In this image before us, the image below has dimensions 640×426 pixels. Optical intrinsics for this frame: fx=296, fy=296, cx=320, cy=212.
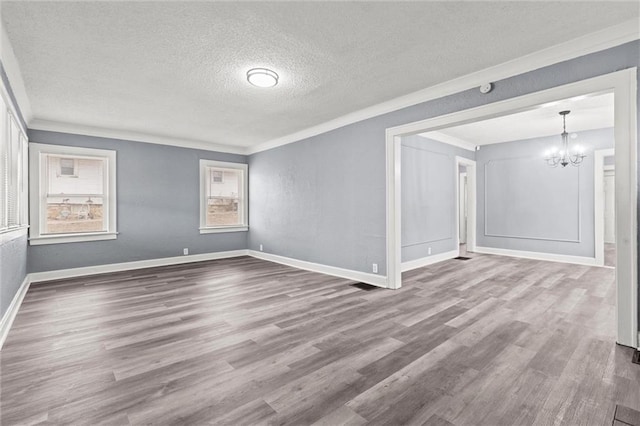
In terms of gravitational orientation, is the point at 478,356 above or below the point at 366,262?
below

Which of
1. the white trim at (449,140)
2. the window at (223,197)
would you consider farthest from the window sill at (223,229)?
the white trim at (449,140)

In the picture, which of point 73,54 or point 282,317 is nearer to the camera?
point 73,54

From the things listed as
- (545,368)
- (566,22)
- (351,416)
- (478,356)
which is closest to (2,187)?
(351,416)

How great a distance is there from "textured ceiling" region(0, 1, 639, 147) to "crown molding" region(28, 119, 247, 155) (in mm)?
1011

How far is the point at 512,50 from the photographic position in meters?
2.80

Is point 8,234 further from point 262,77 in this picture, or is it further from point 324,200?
point 324,200

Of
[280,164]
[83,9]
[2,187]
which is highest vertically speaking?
[83,9]

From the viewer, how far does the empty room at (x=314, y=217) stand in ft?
6.50

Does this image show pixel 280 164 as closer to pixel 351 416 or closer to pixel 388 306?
pixel 388 306

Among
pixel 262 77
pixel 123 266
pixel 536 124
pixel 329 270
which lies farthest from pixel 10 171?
pixel 536 124

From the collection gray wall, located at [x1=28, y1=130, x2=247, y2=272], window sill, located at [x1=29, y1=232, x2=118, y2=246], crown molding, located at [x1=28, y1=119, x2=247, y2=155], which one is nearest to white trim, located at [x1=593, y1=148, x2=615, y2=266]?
crown molding, located at [x1=28, y1=119, x2=247, y2=155]

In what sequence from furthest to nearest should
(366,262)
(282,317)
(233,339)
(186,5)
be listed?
(366,262)
(282,317)
(233,339)
(186,5)

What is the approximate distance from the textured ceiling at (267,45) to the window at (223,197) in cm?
277

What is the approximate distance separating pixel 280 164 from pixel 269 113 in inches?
72.2
